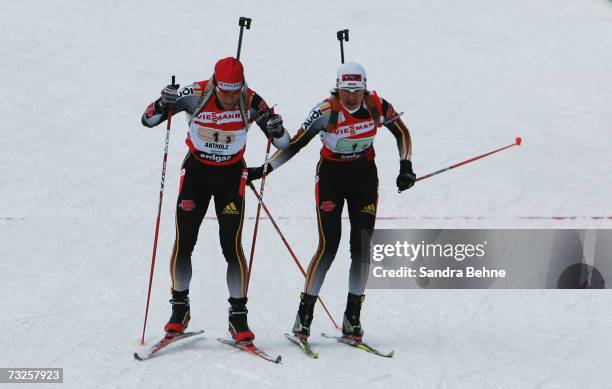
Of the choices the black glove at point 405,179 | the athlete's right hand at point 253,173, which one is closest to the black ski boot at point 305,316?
the athlete's right hand at point 253,173

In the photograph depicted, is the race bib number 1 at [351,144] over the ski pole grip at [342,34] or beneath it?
beneath

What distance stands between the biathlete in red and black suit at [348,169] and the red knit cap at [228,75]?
0.63 meters

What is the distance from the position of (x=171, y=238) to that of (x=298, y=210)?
1682 mm

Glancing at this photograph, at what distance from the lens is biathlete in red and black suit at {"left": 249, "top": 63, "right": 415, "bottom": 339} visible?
795 centimetres

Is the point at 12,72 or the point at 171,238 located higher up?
the point at 12,72

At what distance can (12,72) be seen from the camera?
16.8 meters

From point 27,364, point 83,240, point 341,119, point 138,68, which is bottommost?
point 27,364

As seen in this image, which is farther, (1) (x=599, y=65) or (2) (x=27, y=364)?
(1) (x=599, y=65)

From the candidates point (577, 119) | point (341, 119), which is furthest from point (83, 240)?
point (577, 119)

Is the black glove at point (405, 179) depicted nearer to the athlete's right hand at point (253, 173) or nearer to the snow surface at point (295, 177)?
the athlete's right hand at point (253, 173)

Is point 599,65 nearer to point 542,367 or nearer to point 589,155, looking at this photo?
point 589,155

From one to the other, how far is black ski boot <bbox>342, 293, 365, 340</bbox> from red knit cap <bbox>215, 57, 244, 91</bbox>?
6.27 ft

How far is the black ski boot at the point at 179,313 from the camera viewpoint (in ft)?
26.8

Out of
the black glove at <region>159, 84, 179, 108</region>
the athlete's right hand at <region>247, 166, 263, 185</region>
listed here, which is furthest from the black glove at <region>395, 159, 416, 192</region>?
the black glove at <region>159, 84, 179, 108</region>
